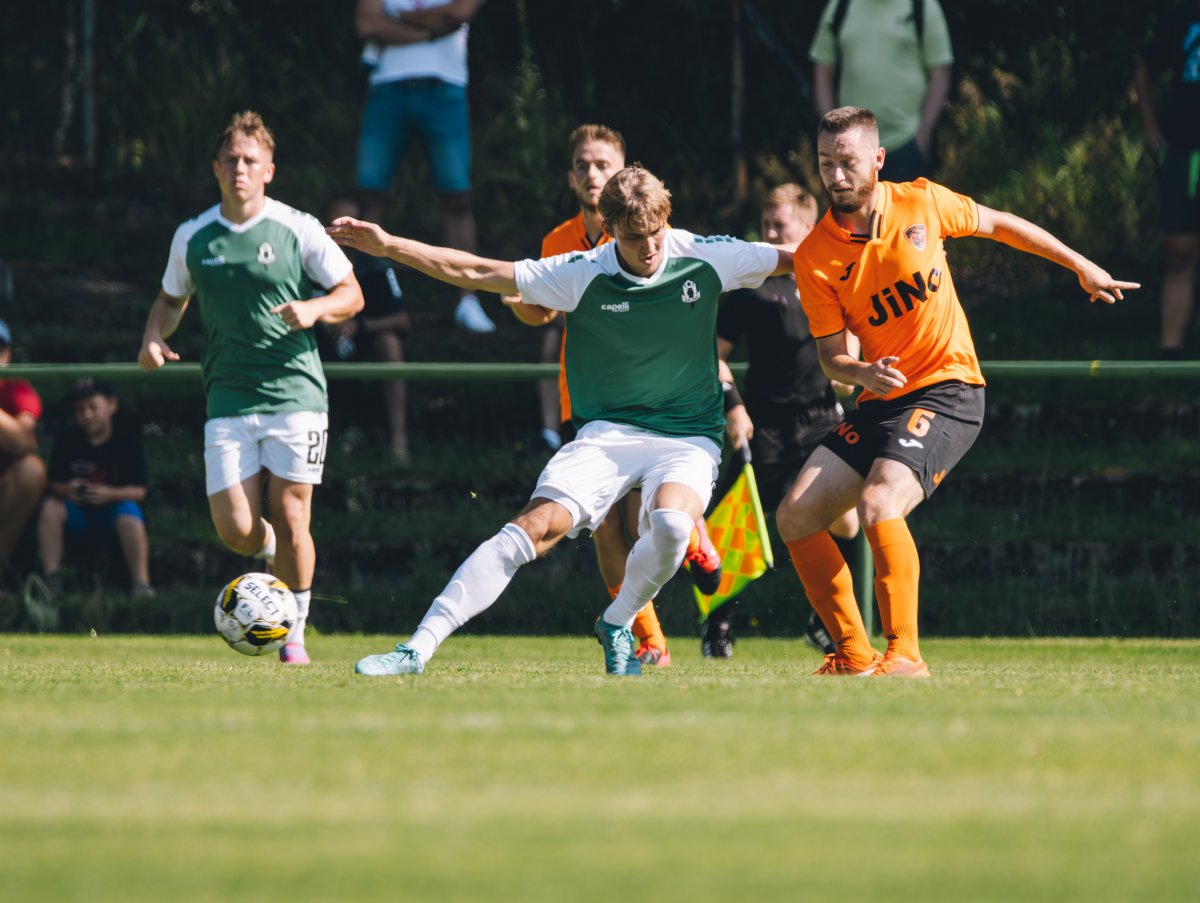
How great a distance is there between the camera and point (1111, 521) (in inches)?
473

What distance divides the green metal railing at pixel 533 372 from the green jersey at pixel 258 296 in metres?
2.10

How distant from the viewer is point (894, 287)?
25.1 feet

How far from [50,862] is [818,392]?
6.70 metres

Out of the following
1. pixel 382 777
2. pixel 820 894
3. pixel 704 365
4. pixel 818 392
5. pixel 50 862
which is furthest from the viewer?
pixel 818 392

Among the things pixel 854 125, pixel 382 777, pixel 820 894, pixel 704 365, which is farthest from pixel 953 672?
pixel 820 894

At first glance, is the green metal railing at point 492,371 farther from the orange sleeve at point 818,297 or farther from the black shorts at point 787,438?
the orange sleeve at point 818,297

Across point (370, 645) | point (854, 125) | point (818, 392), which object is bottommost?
point (370, 645)

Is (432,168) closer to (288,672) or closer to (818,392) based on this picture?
(818,392)

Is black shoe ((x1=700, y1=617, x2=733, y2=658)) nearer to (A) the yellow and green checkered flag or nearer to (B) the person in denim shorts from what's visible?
(A) the yellow and green checkered flag

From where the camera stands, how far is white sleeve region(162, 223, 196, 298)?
355 inches

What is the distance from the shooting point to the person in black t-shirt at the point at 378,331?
12406mm

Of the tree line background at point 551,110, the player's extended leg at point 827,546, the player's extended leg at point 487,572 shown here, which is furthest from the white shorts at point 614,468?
the tree line background at point 551,110

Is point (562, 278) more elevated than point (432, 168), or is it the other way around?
point (432, 168)

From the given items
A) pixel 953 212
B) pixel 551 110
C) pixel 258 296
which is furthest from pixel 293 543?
pixel 551 110
